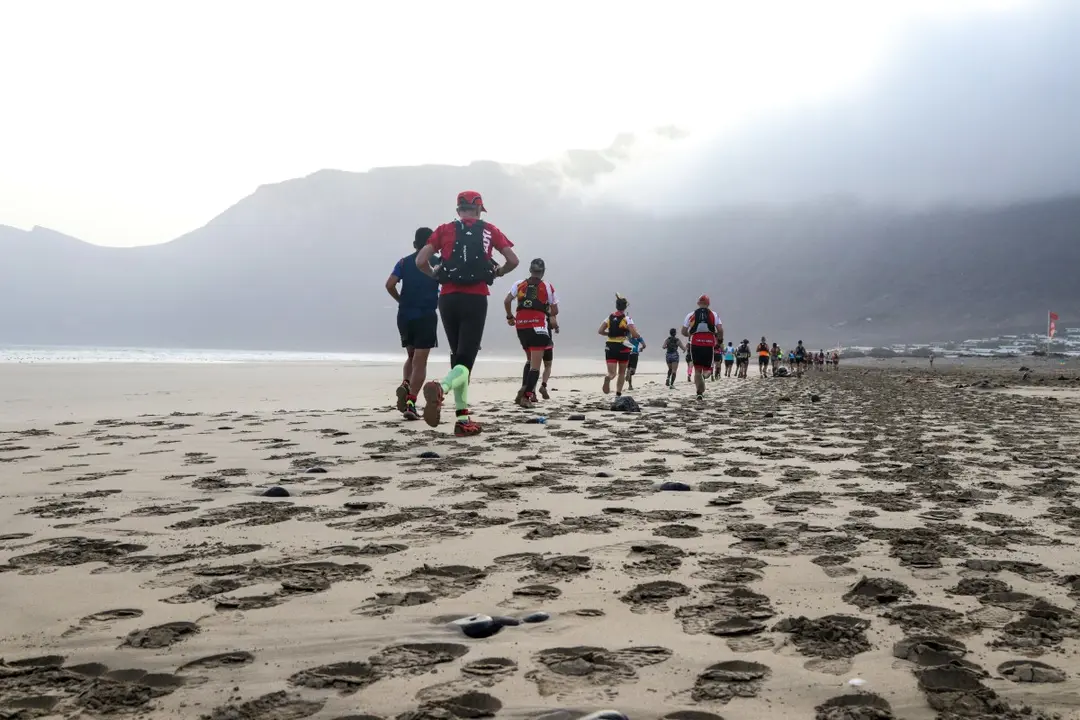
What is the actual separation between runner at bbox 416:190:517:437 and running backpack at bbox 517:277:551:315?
3398mm

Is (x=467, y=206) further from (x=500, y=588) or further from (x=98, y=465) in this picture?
(x=500, y=588)

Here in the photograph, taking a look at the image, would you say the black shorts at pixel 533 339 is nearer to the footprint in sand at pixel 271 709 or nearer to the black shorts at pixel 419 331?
the black shorts at pixel 419 331

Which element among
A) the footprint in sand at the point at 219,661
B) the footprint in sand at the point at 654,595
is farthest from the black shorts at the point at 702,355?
the footprint in sand at the point at 219,661

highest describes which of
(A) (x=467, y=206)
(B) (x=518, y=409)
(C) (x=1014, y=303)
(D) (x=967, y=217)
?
(D) (x=967, y=217)

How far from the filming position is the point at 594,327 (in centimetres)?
17475

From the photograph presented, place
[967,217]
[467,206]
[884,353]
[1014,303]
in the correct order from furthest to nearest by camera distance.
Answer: [967,217] < [1014,303] < [884,353] < [467,206]

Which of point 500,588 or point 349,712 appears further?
point 500,588

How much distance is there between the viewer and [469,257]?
7.20 metres

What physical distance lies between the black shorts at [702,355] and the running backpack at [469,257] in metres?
7.40

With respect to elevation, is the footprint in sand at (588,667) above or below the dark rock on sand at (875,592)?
below

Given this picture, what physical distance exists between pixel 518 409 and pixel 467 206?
387 cm

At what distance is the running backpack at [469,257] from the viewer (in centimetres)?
720

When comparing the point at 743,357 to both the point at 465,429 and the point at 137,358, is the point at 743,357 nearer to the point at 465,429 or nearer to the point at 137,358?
the point at 465,429

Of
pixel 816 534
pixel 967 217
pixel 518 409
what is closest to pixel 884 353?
pixel 518 409
